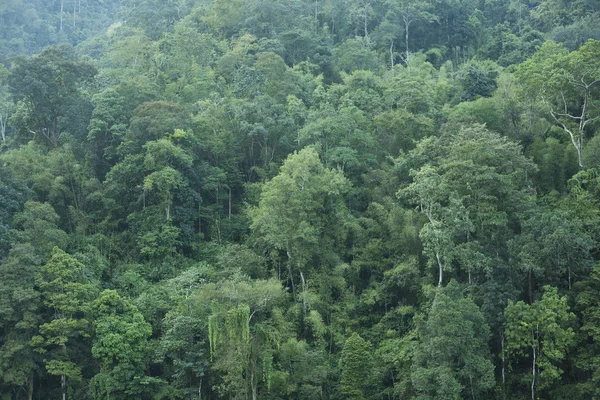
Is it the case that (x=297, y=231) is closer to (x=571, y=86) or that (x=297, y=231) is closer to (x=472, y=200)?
(x=472, y=200)

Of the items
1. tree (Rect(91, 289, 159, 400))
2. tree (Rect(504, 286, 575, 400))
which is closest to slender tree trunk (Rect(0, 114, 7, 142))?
tree (Rect(91, 289, 159, 400))

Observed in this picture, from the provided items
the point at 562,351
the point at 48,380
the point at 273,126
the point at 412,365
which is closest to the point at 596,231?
the point at 562,351

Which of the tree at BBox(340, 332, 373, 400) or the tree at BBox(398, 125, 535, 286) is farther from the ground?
the tree at BBox(398, 125, 535, 286)

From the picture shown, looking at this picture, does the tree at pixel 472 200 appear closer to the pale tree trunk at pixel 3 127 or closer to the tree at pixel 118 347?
the tree at pixel 118 347

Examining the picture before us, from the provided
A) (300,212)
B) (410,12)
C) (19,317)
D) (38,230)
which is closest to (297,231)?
(300,212)

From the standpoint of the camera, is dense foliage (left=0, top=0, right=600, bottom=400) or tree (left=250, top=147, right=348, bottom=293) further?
tree (left=250, top=147, right=348, bottom=293)

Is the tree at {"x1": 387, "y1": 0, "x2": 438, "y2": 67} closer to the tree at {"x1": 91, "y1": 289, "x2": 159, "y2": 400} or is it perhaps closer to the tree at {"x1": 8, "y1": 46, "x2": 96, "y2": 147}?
the tree at {"x1": 8, "y1": 46, "x2": 96, "y2": 147}
